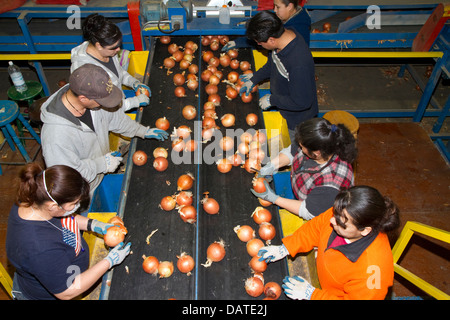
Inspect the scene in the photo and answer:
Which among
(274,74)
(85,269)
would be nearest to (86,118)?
(85,269)

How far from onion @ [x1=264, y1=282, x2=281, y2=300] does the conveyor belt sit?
0.25ft

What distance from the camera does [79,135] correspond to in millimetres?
2600

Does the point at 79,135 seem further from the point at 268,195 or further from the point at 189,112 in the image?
the point at 268,195

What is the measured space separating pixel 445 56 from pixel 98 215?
4856 mm

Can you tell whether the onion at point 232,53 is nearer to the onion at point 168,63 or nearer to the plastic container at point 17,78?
the onion at point 168,63

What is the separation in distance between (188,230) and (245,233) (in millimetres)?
450

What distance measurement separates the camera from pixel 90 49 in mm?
3031

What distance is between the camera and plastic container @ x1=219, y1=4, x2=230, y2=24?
423cm

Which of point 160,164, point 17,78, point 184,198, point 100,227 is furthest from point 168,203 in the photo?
point 17,78

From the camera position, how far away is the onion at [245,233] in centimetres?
247

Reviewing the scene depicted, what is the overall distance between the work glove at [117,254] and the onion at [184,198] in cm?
52

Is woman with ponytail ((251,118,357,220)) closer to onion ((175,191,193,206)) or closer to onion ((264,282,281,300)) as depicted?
onion ((264,282,281,300))

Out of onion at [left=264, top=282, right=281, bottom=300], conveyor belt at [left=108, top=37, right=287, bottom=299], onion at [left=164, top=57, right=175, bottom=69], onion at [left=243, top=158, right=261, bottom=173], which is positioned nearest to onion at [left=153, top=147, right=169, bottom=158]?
conveyor belt at [left=108, top=37, right=287, bottom=299]

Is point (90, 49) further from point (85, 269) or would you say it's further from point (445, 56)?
point (445, 56)
